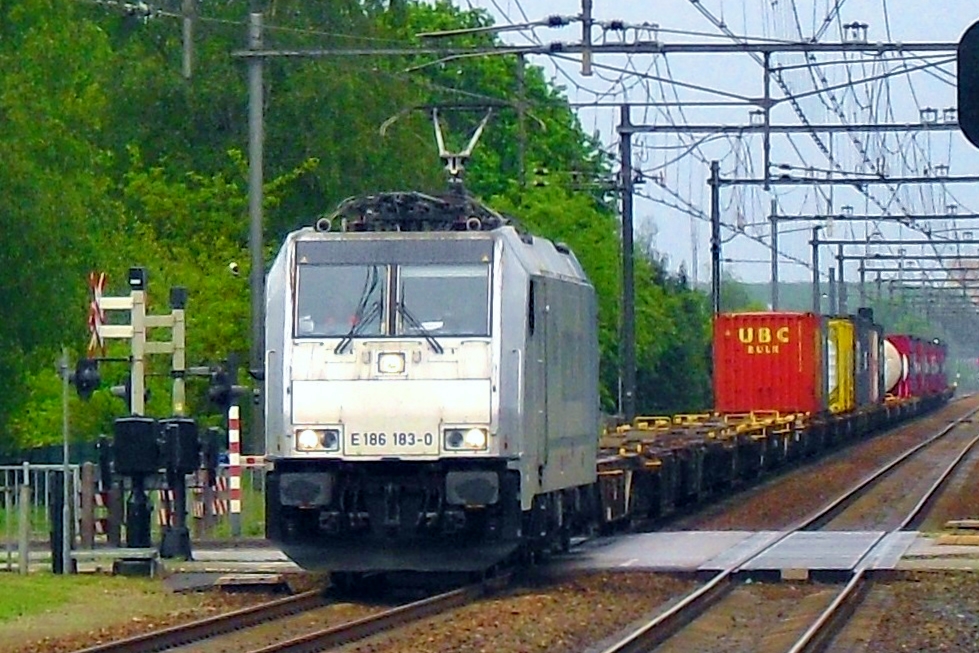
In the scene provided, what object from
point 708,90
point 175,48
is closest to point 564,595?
point 708,90

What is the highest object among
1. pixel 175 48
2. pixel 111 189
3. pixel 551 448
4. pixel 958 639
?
pixel 175 48

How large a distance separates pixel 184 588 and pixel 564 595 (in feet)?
10.7

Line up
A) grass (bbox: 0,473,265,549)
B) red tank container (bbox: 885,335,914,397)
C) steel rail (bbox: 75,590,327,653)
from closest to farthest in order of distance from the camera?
steel rail (bbox: 75,590,327,653) < grass (bbox: 0,473,265,549) < red tank container (bbox: 885,335,914,397)

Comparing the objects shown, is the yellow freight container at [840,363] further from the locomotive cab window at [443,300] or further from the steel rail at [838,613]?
the locomotive cab window at [443,300]

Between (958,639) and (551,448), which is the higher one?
(551,448)

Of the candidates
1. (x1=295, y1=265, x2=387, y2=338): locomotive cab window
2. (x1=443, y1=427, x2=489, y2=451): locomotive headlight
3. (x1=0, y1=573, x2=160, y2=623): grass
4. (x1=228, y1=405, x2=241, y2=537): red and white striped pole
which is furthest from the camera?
(x1=228, y1=405, x2=241, y2=537): red and white striped pole

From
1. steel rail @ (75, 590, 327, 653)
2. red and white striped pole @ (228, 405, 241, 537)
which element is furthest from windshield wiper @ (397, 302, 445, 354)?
red and white striped pole @ (228, 405, 241, 537)

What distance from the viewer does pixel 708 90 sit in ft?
97.5

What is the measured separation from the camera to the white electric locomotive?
1778cm

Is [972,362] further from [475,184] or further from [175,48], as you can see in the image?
[175,48]

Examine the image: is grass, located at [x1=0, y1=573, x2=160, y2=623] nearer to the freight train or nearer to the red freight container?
the freight train

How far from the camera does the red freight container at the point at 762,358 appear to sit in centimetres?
4359

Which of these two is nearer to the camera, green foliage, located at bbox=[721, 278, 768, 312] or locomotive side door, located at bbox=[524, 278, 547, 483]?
locomotive side door, located at bbox=[524, 278, 547, 483]

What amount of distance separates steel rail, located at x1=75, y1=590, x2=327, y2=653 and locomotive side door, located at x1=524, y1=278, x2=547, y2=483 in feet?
7.30
